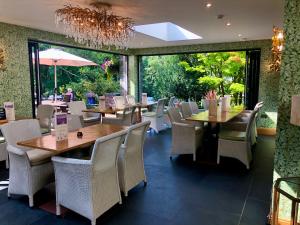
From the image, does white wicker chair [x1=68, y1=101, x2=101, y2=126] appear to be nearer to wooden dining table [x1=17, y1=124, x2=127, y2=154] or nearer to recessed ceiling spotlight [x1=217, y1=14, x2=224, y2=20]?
wooden dining table [x1=17, y1=124, x2=127, y2=154]

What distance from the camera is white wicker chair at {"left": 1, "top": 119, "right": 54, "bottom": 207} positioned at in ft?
9.65

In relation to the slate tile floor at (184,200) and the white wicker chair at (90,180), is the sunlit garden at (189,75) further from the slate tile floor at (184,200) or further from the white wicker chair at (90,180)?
Result: the white wicker chair at (90,180)

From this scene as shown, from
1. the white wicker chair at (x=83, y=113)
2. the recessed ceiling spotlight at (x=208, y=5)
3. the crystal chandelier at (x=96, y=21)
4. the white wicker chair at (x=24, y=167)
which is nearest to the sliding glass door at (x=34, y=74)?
the white wicker chair at (x=83, y=113)

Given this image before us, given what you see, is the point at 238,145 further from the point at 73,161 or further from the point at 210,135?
the point at 73,161

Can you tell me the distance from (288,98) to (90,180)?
2085 mm

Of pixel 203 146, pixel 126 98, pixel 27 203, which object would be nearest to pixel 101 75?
pixel 126 98

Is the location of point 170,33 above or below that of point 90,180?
above

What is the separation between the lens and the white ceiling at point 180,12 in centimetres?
A: 367

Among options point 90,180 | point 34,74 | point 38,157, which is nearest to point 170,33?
point 34,74

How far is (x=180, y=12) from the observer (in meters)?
4.12

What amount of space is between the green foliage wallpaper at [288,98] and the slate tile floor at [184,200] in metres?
0.59

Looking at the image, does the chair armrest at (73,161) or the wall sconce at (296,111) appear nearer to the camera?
the wall sconce at (296,111)

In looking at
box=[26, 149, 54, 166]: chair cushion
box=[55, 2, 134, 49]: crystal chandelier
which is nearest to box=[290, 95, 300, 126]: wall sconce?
box=[26, 149, 54, 166]: chair cushion

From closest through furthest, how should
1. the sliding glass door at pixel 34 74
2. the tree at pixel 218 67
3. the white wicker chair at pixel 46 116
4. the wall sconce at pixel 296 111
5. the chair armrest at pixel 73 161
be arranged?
the wall sconce at pixel 296 111 < the chair armrest at pixel 73 161 < the white wicker chair at pixel 46 116 < the sliding glass door at pixel 34 74 < the tree at pixel 218 67
